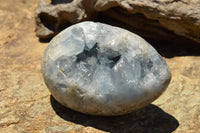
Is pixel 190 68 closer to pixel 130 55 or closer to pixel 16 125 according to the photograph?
pixel 130 55

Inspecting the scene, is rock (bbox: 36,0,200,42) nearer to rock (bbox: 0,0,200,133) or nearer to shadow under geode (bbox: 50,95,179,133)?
rock (bbox: 0,0,200,133)

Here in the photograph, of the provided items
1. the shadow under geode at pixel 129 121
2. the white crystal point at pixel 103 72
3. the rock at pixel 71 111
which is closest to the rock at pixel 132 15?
the rock at pixel 71 111

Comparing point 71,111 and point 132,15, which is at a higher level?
point 132,15

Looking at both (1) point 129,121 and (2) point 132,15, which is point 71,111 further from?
(2) point 132,15

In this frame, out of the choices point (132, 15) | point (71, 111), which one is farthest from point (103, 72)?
point (132, 15)

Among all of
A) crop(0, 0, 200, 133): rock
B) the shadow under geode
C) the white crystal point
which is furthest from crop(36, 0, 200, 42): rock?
the shadow under geode

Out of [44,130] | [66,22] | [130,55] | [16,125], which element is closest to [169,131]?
[130,55]
